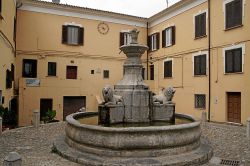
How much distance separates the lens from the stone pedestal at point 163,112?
8891 mm

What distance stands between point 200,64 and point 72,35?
10082 millimetres

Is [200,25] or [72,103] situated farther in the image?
[72,103]

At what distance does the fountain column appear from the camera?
335 inches

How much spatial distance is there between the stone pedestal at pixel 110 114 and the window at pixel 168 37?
44.6 feet

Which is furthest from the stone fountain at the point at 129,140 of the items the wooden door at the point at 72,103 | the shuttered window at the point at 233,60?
the wooden door at the point at 72,103

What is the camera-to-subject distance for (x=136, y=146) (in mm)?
6273

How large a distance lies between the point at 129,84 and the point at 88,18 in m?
14.3

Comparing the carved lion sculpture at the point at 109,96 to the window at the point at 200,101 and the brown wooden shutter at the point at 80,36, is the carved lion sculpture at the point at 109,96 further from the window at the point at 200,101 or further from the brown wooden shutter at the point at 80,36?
the brown wooden shutter at the point at 80,36

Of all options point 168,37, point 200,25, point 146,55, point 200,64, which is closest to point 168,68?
point 168,37

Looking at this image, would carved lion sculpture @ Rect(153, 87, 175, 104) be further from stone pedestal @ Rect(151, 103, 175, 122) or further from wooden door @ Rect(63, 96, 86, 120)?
wooden door @ Rect(63, 96, 86, 120)

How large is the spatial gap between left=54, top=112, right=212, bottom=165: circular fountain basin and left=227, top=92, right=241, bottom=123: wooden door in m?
9.20

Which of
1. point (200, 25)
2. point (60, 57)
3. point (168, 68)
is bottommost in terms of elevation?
point (168, 68)

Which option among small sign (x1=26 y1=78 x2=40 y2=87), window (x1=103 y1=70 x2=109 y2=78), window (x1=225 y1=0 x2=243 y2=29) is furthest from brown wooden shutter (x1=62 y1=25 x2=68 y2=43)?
window (x1=225 y1=0 x2=243 y2=29)

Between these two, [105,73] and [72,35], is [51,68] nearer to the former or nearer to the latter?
[72,35]
